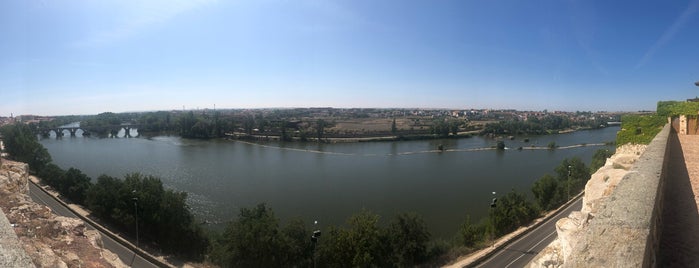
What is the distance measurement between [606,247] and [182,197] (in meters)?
11.3

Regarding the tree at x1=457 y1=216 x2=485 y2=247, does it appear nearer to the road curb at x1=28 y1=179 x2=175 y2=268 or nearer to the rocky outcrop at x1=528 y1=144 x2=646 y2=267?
the rocky outcrop at x1=528 y1=144 x2=646 y2=267

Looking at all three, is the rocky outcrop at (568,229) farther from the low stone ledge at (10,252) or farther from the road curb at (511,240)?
the road curb at (511,240)

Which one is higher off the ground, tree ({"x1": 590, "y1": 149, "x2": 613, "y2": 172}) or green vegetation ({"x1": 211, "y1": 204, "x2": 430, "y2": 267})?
tree ({"x1": 590, "y1": 149, "x2": 613, "y2": 172})

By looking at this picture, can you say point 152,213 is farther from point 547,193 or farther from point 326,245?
point 547,193

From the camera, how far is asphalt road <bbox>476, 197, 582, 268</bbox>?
25.4ft

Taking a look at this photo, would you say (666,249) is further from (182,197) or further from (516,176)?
(516,176)

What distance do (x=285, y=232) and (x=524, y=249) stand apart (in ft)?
20.1

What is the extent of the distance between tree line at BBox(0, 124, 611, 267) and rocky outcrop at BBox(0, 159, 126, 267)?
5.54 m

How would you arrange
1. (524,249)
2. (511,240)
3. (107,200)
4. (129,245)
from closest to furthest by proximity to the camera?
1. (524,249)
2. (511,240)
3. (129,245)
4. (107,200)

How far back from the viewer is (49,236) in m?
2.43

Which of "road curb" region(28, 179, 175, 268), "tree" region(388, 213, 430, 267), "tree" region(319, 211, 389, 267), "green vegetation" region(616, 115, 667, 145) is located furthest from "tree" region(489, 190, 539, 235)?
"road curb" region(28, 179, 175, 268)

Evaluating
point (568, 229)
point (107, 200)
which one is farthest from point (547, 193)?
point (107, 200)

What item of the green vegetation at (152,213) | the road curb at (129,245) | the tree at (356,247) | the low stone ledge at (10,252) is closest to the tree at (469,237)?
the tree at (356,247)

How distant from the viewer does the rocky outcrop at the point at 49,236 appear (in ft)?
6.78
